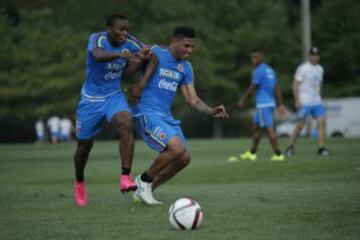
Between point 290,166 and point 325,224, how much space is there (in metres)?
8.29

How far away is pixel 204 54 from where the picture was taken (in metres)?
63.6

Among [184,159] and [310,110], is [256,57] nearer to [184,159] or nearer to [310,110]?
[310,110]

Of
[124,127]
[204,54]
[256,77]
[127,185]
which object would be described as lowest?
[204,54]

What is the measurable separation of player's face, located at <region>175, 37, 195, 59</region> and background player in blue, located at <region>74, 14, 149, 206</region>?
47 centimetres

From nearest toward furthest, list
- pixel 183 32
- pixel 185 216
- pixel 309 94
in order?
pixel 185 216 < pixel 183 32 < pixel 309 94

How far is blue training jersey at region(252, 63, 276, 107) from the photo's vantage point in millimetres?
20078

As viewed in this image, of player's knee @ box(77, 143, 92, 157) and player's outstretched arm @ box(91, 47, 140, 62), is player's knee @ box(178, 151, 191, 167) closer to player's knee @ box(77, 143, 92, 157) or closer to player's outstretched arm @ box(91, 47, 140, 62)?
player's knee @ box(77, 143, 92, 157)

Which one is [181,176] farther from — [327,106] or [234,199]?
[327,106]

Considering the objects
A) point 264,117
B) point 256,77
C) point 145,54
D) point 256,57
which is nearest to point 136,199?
point 145,54

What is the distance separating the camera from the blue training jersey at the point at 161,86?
1080 cm

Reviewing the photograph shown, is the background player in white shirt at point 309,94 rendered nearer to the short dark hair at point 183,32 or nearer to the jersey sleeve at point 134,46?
the short dark hair at point 183,32

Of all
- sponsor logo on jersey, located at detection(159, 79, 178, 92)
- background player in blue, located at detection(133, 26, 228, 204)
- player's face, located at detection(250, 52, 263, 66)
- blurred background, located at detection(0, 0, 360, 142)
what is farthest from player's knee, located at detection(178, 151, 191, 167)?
blurred background, located at detection(0, 0, 360, 142)

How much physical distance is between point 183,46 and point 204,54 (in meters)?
52.9

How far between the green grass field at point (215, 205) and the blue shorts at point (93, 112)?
96 cm
